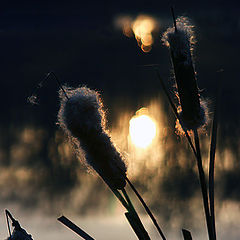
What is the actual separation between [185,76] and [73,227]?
2.24 m

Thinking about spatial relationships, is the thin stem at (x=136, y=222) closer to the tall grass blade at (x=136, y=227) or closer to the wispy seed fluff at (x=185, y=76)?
the tall grass blade at (x=136, y=227)

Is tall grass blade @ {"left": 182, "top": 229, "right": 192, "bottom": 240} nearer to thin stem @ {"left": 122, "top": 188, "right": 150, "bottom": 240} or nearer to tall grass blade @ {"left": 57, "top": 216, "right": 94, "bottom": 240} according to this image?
thin stem @ {"left": 122, "top": 188, "right": 150, "bottom": 240}

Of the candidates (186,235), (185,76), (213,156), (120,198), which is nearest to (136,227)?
(120,198)

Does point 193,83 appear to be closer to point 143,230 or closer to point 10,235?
point 143,230

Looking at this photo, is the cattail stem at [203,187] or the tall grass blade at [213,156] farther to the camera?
the tall grass blade at [213,156]

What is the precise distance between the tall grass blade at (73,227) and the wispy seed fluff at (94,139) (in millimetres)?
641

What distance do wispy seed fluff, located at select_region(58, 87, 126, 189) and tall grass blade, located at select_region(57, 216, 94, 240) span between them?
641 millimetres

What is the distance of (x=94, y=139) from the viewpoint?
16.6 feet

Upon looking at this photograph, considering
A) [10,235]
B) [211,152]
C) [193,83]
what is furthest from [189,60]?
[10,235]

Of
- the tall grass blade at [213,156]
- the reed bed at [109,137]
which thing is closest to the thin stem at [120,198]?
the reed bed at [109,137]

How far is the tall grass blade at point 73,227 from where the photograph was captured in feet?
16.2

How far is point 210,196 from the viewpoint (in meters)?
4.71

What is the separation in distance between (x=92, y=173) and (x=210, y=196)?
155 cm

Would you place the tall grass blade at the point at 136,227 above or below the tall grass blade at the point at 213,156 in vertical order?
below
